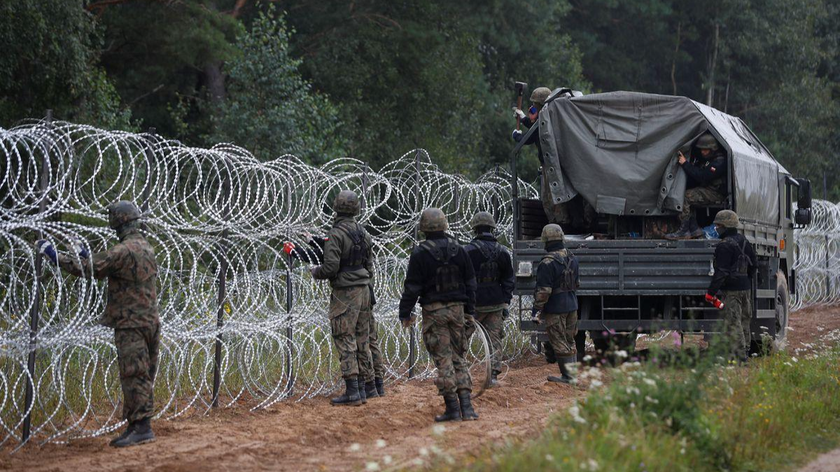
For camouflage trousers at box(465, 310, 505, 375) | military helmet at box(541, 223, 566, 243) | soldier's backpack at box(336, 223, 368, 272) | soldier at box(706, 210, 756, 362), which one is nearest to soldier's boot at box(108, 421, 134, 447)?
soldier's backpack at box(336, 223, 368, 272)

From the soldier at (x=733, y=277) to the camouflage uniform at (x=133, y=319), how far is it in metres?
6.22

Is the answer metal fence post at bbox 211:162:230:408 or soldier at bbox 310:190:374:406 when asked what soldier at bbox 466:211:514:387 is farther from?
metal fence post at bbox 211:162:230:408

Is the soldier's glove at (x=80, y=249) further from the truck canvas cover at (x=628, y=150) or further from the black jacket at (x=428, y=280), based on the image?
the truck canvas cover at (x=628, y=150)

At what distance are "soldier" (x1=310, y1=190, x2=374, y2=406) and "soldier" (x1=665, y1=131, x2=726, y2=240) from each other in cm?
413

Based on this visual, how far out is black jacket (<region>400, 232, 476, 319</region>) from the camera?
8961 millimetres

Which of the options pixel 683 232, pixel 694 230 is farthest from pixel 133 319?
pixel 694 230

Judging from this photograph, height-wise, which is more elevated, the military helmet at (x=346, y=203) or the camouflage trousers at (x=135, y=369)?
the military helmet at (x=346, y=203)

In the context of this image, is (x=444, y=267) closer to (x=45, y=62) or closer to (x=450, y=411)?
(x=450, y=411)

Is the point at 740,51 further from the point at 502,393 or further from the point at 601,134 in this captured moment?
the point at 502,393

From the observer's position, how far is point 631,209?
12570 millimetres

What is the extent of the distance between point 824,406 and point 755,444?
183 centimetres

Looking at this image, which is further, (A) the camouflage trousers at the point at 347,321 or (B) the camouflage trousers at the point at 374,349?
(B) the camouflage trousers at the point at 374,349

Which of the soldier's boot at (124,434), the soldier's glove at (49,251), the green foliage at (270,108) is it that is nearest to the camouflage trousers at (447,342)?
the soldier's boot at (124,434)

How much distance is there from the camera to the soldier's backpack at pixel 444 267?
8969mm
